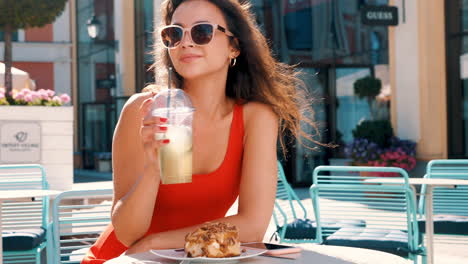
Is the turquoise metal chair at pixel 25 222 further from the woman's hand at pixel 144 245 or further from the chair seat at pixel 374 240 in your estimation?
the woman's hand at pixel 144 245

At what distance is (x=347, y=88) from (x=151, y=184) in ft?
37.8

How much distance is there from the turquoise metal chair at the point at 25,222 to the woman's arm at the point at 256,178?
257 cm

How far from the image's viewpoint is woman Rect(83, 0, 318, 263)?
1.97 metres

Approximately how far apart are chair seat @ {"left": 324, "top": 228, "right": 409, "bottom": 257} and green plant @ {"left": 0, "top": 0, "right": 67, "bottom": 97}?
1085 cm

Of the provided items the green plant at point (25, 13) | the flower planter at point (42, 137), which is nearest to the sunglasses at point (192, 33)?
the flower planter at point (42, 137)

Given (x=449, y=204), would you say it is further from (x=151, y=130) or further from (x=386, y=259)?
(x=151, y=130)

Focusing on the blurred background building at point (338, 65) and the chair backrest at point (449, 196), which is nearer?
the chair backrest at point (449, 196)

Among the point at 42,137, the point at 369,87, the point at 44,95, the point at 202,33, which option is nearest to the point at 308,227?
the point at 202,33

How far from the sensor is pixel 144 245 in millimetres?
1879

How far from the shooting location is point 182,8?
2.18 m

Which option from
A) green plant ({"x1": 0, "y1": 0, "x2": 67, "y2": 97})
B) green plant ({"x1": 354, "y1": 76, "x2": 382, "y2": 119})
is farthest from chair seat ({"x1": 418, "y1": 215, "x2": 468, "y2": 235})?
green plant ({"x1": 0, "y1": 0, "x2": 67, "y2": 97})

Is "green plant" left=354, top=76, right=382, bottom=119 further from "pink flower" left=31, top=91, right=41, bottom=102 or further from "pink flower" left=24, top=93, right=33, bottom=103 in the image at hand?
"pink flower" left=24, top=93, right=33, bottom=103

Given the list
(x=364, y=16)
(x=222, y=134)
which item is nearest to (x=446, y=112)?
(x=364, y=16)

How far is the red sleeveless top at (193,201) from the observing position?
2152 millimetres
